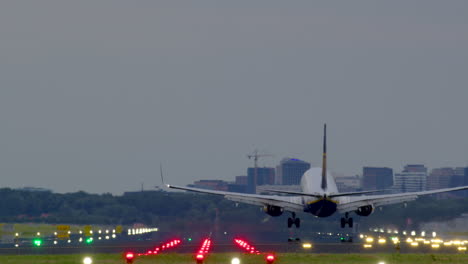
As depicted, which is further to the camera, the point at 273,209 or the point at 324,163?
the point at 324,163

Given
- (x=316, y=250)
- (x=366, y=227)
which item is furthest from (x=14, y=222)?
(x=316, y=250)

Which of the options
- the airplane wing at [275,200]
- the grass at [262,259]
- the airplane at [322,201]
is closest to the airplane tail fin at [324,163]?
the airplane at [322,201]

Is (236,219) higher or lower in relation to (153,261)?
higher

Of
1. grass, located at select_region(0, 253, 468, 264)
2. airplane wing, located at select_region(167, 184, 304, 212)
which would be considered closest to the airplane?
airplane wing, located at select_region(167, 184, 304, 212)

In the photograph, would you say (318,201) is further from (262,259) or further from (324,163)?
(262,259)

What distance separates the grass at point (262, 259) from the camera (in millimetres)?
71875

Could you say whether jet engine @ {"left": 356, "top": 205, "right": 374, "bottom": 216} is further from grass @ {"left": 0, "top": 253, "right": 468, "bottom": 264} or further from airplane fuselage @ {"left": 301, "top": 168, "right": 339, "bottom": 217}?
grass @ {"left": 0, "top": 253, "right": 468, "bottom": 264}

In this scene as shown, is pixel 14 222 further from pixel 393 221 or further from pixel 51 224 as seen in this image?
pixel 393 221

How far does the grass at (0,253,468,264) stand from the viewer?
7188 cm

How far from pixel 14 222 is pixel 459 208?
80.6 m

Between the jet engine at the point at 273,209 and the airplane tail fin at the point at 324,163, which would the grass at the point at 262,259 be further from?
the jet engine at the point at 273,209

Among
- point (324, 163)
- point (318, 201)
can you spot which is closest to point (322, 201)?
point (318, 201)

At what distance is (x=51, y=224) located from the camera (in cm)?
19238

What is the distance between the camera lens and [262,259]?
73.3 metres
